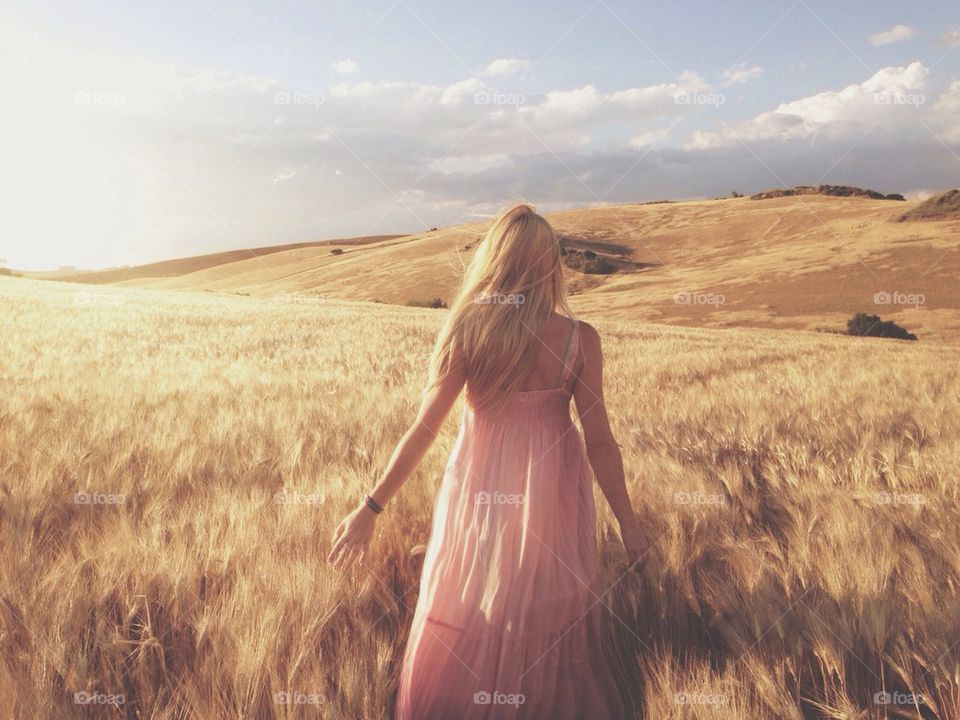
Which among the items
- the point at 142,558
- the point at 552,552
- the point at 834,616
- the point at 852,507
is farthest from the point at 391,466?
the point at 852,507

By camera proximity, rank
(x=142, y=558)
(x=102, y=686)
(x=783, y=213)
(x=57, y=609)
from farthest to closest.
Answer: (x=783, y=213), (x=142, y=558), (x=57, y=609), (x=102, y=686)

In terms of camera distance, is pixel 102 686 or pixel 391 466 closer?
pixel 102 686

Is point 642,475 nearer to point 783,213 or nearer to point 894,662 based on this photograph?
point 894,662

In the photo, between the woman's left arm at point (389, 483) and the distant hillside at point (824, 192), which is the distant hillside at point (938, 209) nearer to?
the distant hillside at point (824, 192)

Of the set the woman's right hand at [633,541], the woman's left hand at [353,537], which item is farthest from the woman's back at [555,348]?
the woman's left hand at [353,537]

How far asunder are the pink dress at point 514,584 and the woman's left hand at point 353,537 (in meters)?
0.22

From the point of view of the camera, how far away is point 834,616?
1634 mm

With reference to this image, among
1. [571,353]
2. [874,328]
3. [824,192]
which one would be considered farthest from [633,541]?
[824,192]

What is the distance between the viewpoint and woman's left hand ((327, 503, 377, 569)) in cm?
186

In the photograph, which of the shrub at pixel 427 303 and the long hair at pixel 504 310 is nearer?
the long hair at pixel 504 310

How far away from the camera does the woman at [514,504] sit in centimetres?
168

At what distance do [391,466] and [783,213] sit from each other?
73171 mm

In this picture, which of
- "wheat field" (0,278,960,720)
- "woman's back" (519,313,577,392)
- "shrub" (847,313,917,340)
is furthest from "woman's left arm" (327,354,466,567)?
"shrub" (847,313,917,340)

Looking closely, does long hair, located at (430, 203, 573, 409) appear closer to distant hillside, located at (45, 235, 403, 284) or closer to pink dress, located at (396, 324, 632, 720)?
pink dress, located at (396, 324, 632, 720)
